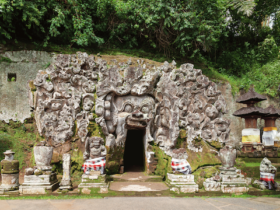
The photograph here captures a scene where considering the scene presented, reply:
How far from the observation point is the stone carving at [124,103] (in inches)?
353

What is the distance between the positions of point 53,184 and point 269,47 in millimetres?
18934

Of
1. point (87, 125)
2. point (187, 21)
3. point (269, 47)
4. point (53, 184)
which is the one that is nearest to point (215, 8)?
point (187, 21)

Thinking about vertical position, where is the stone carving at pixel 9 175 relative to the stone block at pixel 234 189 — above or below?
above

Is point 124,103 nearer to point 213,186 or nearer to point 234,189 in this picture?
point 213,186

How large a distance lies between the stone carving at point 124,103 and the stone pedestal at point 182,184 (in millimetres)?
1747

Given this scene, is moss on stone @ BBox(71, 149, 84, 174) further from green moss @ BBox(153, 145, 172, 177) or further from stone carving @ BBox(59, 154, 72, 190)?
green moss @ BBox(153, 145, 172, 177)

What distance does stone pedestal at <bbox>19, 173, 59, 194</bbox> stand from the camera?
23.0ft

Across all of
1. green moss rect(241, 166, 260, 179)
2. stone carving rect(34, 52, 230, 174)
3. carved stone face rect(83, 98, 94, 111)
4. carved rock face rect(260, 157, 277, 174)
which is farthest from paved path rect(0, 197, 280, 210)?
carved stone face rect(83, 98, 94, 111)

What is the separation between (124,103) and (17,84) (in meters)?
6.68

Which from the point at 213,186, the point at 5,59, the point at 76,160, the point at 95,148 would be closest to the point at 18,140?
the point at 76,160

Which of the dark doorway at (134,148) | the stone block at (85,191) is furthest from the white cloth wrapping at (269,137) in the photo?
the stone block at (85,191)

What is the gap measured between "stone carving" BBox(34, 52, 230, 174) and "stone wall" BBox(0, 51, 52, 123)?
145 inches

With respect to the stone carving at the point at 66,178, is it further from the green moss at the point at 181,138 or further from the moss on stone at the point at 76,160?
the green moss at the point at 181,138

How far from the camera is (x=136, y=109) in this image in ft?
31.2
